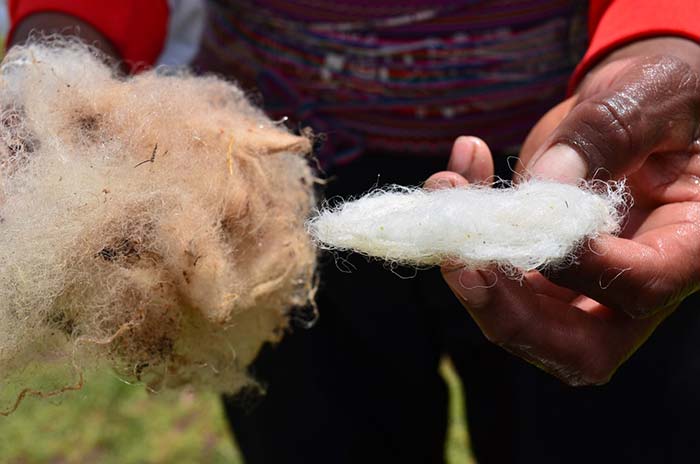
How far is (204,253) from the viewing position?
78 cm

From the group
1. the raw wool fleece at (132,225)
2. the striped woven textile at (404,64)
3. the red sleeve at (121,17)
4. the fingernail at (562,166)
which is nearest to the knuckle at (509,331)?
the fingernail at (562,166)

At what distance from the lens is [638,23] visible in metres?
0.89

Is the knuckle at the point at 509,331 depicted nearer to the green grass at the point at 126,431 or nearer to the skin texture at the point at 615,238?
the skin texture at the point at 615,238

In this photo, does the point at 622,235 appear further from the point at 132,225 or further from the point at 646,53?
the point at 132,225

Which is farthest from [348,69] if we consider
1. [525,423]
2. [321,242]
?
[525,423]

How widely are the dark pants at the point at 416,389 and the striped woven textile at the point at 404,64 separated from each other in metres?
0.07

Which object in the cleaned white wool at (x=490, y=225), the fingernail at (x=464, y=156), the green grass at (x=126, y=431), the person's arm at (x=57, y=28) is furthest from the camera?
the green grass at (x=126, y=431)

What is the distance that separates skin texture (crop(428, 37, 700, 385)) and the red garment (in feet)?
0.12

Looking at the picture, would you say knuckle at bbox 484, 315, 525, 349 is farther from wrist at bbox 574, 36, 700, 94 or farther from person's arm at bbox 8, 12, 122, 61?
person's arm at bbox 8, 12, 122, 61

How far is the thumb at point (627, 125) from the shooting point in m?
0.72

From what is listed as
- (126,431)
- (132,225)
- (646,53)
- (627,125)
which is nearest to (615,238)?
(627,125)

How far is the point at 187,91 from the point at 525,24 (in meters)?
0.52

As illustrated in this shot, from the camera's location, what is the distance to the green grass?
211 cm

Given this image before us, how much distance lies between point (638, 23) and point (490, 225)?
1.29 feet
